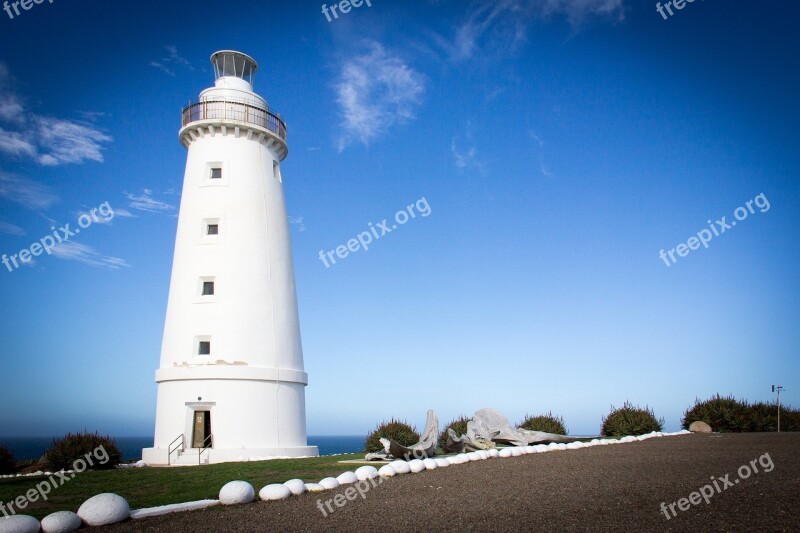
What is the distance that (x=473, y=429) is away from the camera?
19531 mm

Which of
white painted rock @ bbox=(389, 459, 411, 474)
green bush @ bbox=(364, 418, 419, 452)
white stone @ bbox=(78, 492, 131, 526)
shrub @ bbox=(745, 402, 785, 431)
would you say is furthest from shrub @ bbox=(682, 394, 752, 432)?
white stone @ bbox=(78, 492, 131, 526)

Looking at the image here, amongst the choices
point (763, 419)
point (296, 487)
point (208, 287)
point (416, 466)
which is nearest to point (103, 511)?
point (296, 487)

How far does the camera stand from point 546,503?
945 centimetres

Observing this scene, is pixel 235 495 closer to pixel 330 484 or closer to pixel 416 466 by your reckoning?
pixel 330 484

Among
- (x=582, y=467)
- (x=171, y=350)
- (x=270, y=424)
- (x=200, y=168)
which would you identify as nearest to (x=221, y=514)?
(x=582, y=467)

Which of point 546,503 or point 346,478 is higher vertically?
point 346,478

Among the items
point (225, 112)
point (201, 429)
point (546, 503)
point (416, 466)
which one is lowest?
point (546, 503)

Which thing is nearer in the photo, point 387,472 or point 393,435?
point 387,472

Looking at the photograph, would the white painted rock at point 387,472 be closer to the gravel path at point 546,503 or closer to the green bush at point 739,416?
the gravel path at point 546,503

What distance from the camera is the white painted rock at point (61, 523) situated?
8.25 m

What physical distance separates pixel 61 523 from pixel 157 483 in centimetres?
631

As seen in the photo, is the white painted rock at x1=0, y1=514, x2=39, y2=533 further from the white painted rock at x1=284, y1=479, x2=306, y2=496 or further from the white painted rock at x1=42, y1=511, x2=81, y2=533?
the white painted rock at x1=284, y1=479, x2=306, y2=496

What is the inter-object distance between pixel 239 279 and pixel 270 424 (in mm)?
5449

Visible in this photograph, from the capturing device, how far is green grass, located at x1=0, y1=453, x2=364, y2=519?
37.3ft
